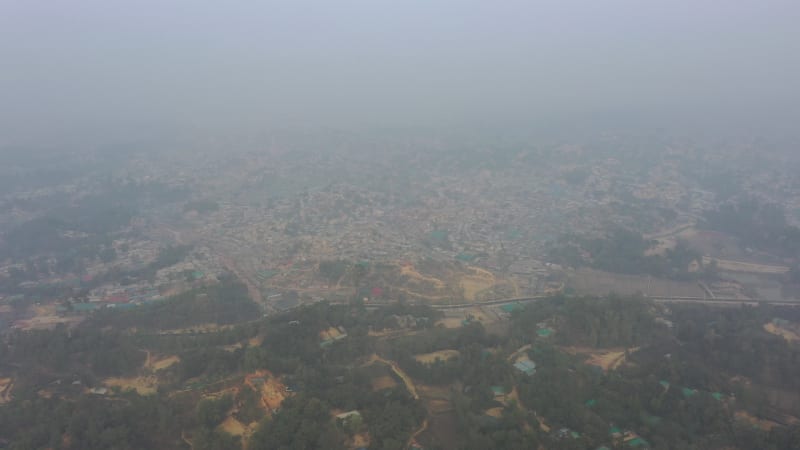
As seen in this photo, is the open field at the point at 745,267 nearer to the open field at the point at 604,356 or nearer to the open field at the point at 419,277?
the open field at the point at 604,356

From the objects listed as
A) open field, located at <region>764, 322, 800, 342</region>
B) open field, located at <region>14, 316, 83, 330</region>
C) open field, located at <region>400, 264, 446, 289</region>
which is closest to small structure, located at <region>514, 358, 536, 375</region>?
open field, located at <region>400, 264, 446, 289</region>

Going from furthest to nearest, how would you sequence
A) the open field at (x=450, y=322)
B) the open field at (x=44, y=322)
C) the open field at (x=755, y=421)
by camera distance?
the open field at (x=44, y=322)
the open field at (x=450, y=322)
the open field at (x=755, y=421)

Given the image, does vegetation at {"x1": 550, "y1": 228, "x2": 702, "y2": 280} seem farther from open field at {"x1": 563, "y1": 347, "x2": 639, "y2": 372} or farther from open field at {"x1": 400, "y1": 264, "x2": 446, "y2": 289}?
open field at {"x1": 563, "y1": 347, "x2": 639, "y2": 372}

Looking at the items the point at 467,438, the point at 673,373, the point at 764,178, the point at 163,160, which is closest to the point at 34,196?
the point at 163,160

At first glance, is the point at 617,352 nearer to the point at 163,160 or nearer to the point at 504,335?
the point at 504,335

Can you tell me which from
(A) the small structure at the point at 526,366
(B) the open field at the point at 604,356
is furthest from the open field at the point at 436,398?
(B) the open field at the point at 604,356

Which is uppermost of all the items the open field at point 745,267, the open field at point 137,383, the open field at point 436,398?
the open field at point 745,267
